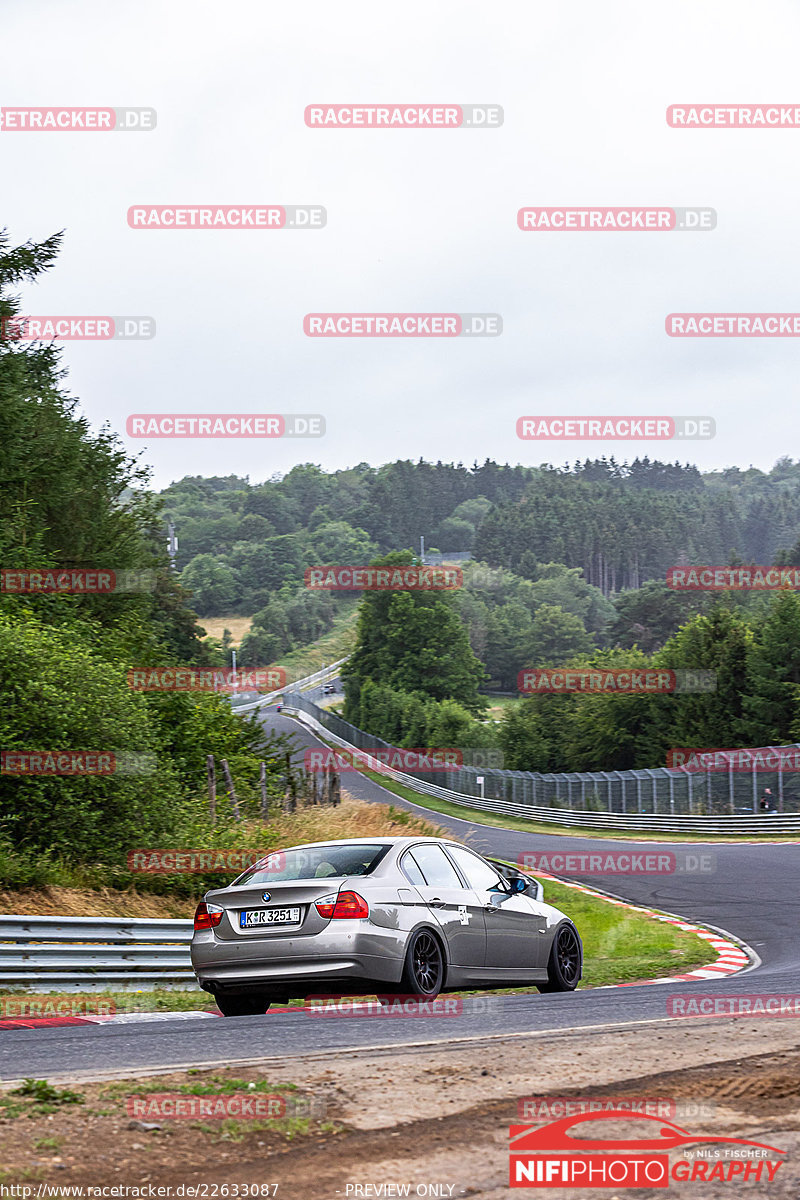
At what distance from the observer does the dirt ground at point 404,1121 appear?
172 inches

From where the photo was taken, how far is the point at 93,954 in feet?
37.6

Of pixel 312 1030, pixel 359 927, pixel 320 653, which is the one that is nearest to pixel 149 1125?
pixel 312 1030

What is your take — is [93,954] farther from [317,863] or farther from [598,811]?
[598,811]

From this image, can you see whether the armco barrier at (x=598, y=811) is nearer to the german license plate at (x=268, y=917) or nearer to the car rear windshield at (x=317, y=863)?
the car rear windshield at (x=317, y=863)

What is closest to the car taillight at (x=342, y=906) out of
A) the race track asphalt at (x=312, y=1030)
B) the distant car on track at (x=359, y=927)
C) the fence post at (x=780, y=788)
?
the distant car on track at (x=359, y=927)

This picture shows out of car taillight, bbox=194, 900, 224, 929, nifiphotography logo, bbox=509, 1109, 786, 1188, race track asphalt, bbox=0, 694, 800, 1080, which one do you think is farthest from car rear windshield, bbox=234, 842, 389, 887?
nifiphotography logo, bbox=509, 1109, 786, 1188

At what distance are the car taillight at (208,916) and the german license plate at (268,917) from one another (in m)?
0.26

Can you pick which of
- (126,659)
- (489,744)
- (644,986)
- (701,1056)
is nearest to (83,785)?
(126,659)

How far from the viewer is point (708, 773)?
42094 mm

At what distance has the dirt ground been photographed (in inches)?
172

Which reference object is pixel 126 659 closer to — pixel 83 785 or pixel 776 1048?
pixel 83 785

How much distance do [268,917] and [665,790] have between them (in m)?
36.8

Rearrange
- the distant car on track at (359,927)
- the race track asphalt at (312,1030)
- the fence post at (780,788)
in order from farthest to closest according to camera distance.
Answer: the fence post at (780,788) → the distant car on track at (359,927) → the race track asphalt at (312,1030)

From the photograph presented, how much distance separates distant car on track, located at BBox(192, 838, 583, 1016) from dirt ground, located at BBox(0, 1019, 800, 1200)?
6.14ft
